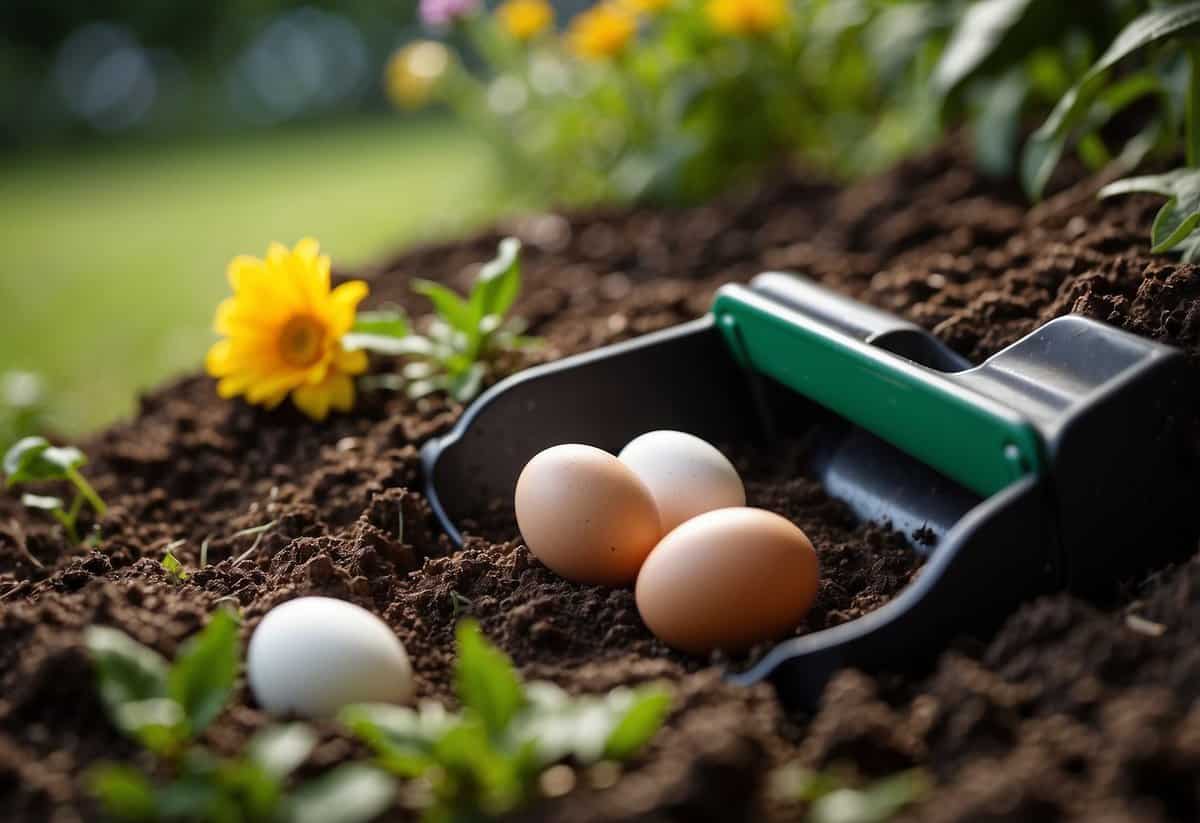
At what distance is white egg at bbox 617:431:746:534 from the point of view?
1.43 metres

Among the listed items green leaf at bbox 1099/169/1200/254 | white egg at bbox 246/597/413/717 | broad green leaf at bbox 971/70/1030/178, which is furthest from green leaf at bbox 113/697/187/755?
broad green leaf at bbox 971/70/1030/178

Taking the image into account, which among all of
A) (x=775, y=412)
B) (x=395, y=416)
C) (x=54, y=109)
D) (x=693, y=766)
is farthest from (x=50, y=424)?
(x=54, y=109)

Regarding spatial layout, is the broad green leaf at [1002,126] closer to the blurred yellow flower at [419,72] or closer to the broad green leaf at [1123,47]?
the broad green leaf at [1123,47]

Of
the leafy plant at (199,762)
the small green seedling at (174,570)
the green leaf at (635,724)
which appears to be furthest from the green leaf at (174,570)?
the green leaf at (635,724)

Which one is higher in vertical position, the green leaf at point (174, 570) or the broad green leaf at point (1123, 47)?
the broad green leaf at point (1123, 47)

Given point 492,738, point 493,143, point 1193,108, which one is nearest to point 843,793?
point 492,738

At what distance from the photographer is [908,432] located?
137 centimetres

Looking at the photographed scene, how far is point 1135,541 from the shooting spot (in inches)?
50.3

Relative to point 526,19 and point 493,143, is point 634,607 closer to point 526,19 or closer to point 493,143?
point 526,19

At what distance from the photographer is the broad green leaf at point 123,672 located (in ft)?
3.41

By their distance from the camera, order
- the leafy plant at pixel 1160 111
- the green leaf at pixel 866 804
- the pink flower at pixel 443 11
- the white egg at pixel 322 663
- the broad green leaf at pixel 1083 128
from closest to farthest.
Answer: the green leaf at pixel 866 804
the white egg at pixel 322 663
the leafy plant at pixel 1160 111
the broad green leaf at pixel 1083 128
the pink flower at pixel 443 11

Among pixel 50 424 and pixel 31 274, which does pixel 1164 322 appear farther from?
pixel 31 274

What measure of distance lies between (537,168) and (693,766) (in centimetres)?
308

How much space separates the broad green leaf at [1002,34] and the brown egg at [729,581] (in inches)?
53.0
